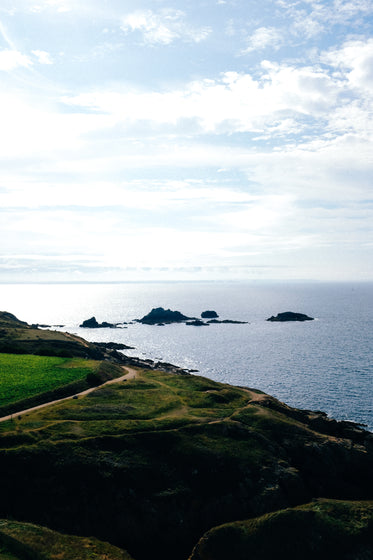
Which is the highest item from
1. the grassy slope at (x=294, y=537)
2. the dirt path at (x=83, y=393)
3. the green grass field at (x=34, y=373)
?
the green grass field at (x=34, y=373)

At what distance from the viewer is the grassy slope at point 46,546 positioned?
3450 centimetres

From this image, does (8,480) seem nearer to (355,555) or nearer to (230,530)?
(230,530)

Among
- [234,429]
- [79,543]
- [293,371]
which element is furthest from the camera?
[293,371]

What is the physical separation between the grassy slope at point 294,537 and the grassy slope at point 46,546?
10.2 metres

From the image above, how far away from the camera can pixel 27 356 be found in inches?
3588

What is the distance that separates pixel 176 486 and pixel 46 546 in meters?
16.2

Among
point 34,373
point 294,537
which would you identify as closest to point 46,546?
point 294,537

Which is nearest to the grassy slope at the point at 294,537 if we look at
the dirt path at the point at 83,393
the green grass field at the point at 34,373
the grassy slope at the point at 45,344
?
the dirt path at the point at 83,393

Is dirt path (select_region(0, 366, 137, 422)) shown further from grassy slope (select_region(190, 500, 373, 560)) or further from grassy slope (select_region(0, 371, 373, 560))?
grassy slope (select_region(190, 500, 373, 560))

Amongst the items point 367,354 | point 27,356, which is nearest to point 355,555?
point 27,356

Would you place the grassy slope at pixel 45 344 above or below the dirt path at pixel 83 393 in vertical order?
above

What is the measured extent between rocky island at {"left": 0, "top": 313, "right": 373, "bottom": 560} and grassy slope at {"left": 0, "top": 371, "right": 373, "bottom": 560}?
5.3 inches

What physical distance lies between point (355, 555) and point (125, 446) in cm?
3010

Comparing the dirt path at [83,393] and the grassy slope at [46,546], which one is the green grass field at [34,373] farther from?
the grassy slope at [46,546]
